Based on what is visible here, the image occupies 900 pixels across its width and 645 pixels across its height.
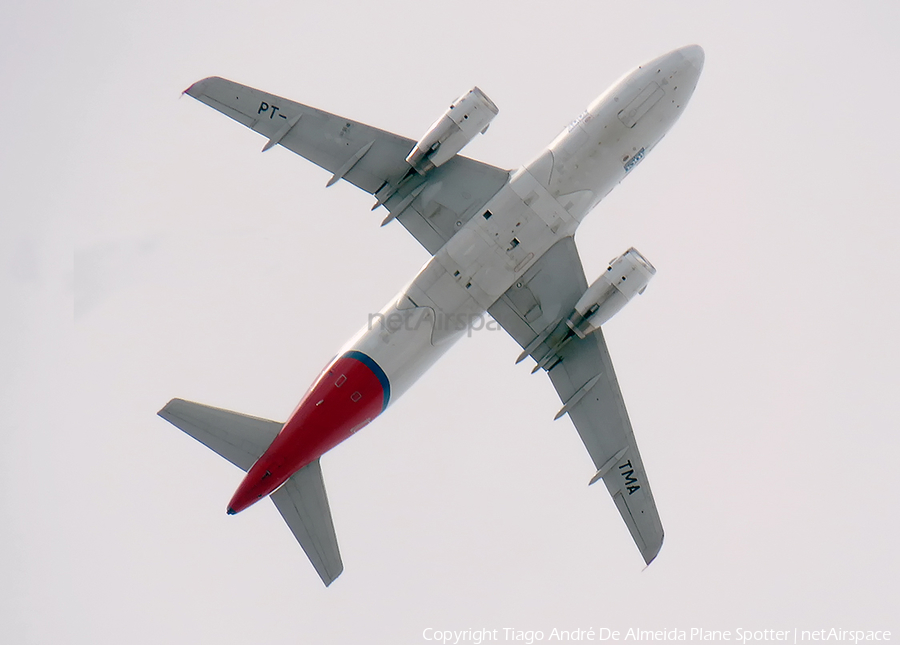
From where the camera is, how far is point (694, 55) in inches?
1454

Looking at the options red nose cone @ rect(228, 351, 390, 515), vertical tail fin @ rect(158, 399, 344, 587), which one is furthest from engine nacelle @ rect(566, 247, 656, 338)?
vertical tail fin @ rect(158, 399, 344, 587)

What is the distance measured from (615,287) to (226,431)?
15.7 metres

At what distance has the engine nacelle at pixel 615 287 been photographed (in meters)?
36.2

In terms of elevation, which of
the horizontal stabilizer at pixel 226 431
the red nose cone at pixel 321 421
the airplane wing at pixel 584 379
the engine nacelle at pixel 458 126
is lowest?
the airplane wing at pixel 584 379

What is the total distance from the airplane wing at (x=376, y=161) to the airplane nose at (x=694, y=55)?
27.4 ft

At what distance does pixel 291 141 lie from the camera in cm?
3756

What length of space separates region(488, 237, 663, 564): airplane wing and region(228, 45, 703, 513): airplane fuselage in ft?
Answer: 4.34

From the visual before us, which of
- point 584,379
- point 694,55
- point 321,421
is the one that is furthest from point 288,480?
point 694,55

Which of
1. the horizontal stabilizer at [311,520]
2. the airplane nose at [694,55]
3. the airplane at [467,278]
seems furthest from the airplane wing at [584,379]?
the horizontal stabilizer at [311,520]

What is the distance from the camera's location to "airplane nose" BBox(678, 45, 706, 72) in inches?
1448

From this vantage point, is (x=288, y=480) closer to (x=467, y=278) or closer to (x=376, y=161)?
(x=467, y=278)

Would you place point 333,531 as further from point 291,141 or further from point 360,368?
point 291,141

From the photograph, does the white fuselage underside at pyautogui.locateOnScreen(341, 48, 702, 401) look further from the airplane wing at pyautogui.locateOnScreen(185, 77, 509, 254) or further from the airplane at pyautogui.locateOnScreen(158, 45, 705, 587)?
the airplane wing at pyautogui.locateOnScreen(185, 77, 509, 254)

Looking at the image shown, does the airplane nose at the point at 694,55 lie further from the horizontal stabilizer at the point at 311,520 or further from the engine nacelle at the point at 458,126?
the horizontal stabilizer at the point at 311,520
